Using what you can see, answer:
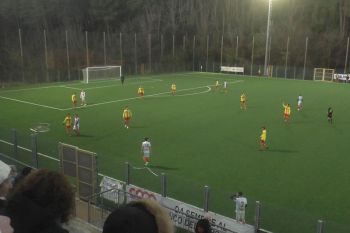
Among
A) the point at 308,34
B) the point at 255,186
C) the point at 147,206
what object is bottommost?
the point at 255,186

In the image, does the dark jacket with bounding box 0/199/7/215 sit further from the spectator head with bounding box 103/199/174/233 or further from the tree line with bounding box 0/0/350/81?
the tree line with bounding box 0/0/350/81

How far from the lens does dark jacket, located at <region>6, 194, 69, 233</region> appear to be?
2627 millimetres

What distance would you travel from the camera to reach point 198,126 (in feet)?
91.7

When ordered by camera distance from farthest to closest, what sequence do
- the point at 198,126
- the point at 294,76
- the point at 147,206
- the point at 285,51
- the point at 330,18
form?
the point at 330,18
the point at 285,51
the point at 294,76
the point at 198,126
the point at 147,206

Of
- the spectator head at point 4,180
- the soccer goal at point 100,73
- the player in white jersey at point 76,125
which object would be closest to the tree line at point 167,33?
the soccer goal at point 100,73

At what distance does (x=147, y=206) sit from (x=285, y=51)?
72.7m

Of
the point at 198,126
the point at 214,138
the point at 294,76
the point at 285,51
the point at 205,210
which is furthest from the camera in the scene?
the point at 285,51

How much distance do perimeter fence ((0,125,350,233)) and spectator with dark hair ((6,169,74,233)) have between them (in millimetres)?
8210

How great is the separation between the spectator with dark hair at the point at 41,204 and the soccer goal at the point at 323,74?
65124 mm

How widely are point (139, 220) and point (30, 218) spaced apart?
774 millimetres

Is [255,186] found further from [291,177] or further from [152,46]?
[152,46]

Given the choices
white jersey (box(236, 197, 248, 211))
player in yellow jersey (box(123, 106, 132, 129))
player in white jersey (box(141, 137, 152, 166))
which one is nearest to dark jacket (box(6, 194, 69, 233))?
white jersey (box(236, 197, 248, 211))

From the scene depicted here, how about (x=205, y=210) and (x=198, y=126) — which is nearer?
(x=205, y=210)

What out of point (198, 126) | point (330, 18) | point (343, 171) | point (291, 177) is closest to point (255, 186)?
point (291, 177)
